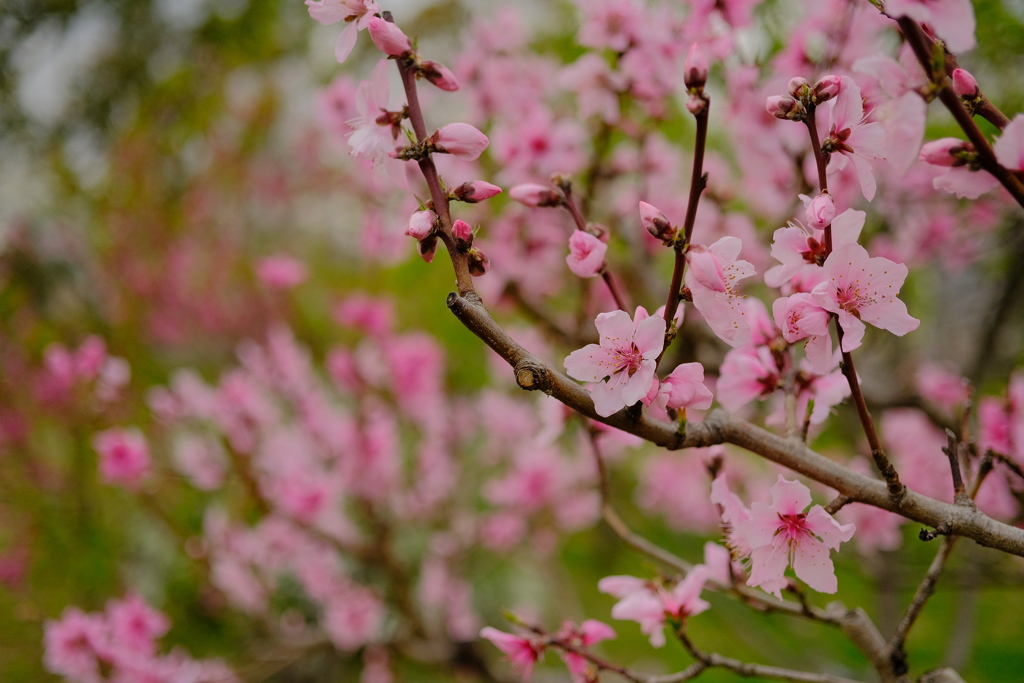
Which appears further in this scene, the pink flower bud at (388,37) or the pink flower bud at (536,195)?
the pink flower bud at (536,195)

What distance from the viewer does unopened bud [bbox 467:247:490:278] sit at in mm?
705

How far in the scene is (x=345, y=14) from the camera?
2.47 ft

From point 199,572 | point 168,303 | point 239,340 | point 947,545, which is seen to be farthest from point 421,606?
point 947,545

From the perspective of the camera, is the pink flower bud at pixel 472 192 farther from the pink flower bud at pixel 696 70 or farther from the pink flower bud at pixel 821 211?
the pink flower bud at pixel 821 211

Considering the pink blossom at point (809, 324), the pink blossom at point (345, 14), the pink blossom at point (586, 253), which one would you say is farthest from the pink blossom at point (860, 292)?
the pink blossom at point (345, 14)

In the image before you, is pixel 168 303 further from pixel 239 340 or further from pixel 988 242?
pixel 988 242

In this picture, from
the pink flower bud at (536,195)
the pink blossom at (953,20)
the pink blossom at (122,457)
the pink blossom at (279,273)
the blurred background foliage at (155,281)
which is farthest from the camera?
the blurred background foliage at (155,281)

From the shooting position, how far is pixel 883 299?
74 cm

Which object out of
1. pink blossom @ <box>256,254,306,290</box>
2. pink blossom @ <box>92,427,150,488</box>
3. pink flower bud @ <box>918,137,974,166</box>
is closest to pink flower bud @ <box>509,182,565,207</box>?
pink flower bud @ <box>918,137,974,166</box>

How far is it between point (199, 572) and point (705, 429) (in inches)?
A: 126

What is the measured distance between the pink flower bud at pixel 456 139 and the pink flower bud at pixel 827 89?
409 mm

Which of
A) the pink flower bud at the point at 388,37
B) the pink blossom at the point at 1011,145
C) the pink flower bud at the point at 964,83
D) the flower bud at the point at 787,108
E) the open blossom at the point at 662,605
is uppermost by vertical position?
the pink flower bud at the point at 388,37

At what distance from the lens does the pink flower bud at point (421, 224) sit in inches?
26.7

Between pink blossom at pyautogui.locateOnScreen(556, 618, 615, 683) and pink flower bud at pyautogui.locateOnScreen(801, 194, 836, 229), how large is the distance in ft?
2.29
